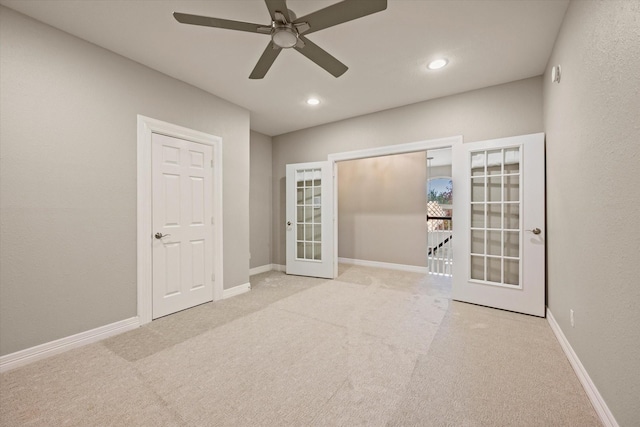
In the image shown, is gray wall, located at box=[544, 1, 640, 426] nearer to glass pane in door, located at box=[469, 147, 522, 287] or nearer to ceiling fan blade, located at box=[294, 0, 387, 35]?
glass pane in door, located at box=[469, 147, 522, 287]

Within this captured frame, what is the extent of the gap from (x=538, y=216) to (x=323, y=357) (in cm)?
268

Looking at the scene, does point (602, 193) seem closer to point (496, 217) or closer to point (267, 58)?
point (496, 217)

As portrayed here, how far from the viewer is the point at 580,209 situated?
1777 millimetres

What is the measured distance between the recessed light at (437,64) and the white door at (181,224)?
2774 mm

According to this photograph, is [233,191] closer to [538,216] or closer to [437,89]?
[437,89]

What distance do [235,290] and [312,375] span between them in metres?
2.15

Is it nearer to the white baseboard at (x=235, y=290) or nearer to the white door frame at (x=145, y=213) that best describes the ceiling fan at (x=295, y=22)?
the white door frame at (x=145, y=213)

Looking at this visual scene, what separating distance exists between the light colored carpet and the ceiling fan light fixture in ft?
7.63

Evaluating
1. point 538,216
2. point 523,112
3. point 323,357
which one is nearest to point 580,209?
point 538,216

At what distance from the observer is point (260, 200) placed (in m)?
5.08

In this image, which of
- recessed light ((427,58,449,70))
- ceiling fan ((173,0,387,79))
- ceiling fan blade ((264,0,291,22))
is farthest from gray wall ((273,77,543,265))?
ceiling fan blade ((264,0,291,22))

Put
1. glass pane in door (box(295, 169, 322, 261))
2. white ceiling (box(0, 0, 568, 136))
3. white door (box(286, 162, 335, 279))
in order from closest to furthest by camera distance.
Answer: white ceiling (box(0, 0, 568, 136)), white door (box(286, 162, 335, 279)), glass pane in door (box(295, 169, 322, 261))

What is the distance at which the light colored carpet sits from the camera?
1465 millimetres

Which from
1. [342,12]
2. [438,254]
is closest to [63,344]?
[342,12]
